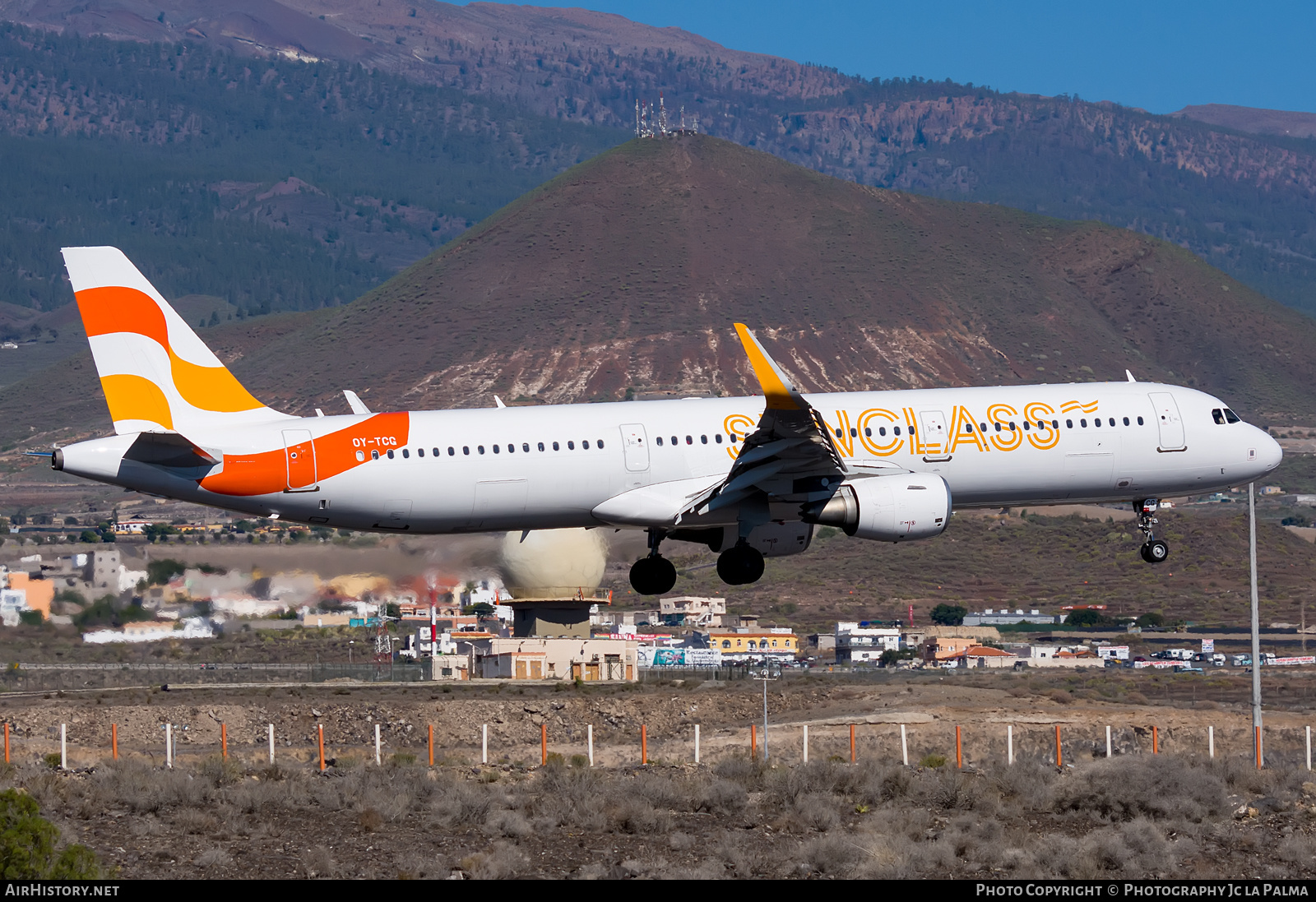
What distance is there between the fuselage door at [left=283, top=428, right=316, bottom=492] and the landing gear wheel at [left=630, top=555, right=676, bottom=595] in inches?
344

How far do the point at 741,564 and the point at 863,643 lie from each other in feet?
248

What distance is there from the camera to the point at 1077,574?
14138 cm

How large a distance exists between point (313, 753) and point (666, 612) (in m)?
78.9

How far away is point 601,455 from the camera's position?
1617 inches

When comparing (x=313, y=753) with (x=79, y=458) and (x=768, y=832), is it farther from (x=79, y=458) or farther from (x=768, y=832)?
(x=768, y=832)

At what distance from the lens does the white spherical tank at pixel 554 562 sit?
6884 centimetres

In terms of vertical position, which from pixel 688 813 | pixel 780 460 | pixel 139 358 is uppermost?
pixel 139 358

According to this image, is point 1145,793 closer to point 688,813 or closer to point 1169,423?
point 688,813

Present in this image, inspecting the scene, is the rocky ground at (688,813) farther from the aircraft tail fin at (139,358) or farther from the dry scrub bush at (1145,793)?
the aircraft tail fin at (139,358)

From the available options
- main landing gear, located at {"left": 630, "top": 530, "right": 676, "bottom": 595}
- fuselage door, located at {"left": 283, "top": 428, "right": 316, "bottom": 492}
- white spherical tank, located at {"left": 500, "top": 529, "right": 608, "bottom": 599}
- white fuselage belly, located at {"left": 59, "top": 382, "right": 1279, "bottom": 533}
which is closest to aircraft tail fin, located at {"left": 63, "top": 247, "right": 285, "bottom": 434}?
white fuselage belly, located at {"left": 59, "top": 382, "right": 1279, "bottom": 533}

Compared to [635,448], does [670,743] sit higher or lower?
lower

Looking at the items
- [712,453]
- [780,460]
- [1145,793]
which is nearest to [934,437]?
[780,460]
